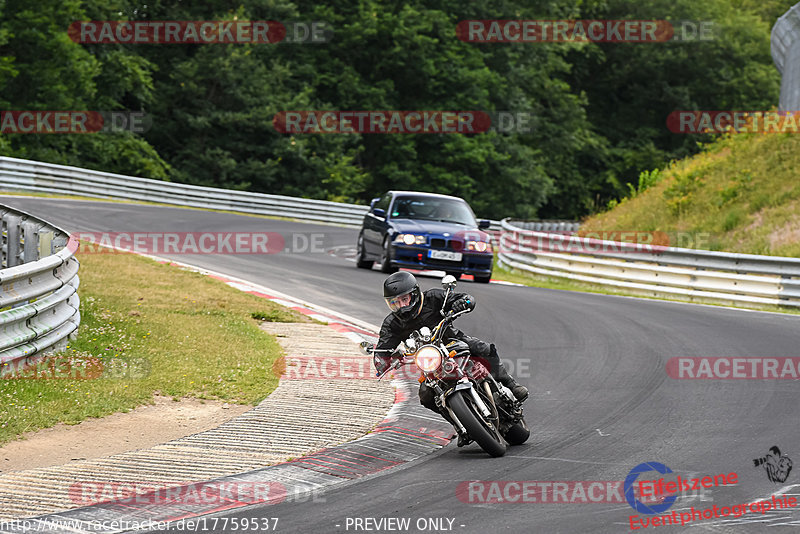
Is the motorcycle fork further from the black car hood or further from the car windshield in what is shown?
the car windshield

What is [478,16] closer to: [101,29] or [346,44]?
[346,44]

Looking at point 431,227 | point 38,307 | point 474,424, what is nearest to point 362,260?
point 431,227

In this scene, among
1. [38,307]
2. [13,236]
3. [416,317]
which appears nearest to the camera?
[416,317]

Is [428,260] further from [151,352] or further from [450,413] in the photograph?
[450,413]

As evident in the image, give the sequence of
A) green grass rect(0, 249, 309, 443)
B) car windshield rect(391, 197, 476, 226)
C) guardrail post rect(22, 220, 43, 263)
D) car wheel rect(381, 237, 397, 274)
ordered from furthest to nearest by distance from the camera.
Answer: car windshield rect(391, 197, 476, 226), car wheel rect(381, 237, 397, 274), guardrail post rect(22, 220, 43, 263), green grass rect(0, 249, 309, 443)

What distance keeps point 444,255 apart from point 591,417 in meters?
9.86

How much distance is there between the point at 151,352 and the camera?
33.7 ft

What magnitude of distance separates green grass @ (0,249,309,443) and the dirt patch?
13cm

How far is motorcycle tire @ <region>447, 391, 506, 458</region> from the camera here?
7055 millimetres

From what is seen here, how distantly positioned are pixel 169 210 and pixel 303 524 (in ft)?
80.5

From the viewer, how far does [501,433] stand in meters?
7.57

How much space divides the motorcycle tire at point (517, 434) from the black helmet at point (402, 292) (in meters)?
1.19

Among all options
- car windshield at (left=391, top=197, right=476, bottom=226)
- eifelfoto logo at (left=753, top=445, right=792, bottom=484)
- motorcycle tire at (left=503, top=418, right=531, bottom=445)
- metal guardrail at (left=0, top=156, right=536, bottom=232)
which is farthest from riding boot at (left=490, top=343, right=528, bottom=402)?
metal guardrail at (left=0, top=156, right=536, bottom=232)

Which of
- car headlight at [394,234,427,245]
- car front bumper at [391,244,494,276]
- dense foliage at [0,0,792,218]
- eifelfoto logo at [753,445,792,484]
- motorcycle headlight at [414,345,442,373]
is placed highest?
dense foliage at [0,0,792,218]
